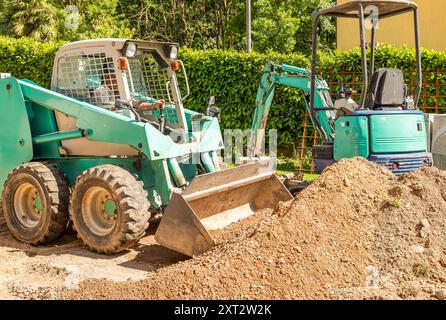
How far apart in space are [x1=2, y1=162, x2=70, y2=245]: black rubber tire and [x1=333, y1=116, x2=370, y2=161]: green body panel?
353cm

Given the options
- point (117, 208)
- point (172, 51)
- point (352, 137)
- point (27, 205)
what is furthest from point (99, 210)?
point (352, 137)

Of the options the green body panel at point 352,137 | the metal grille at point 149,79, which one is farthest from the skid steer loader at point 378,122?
the metal grille at point 149,79

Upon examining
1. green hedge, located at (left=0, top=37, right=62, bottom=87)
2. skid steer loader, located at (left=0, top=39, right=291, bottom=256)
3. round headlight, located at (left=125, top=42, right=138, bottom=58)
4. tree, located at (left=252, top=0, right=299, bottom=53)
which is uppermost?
tree, located at (left=252, top=0, right=299, bottom=53)

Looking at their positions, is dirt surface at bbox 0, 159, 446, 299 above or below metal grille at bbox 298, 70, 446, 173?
below

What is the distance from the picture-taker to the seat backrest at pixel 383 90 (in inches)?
321

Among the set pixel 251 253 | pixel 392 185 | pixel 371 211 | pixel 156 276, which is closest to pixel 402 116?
pixel 392 185

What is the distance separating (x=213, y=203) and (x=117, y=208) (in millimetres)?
1111

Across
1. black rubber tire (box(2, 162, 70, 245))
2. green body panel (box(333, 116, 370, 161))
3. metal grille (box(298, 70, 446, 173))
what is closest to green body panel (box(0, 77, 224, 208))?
black rubber tire (box(2, 162, 70, 245))

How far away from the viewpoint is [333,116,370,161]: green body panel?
25.9 ft

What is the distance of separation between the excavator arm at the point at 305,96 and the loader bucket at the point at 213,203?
152cm

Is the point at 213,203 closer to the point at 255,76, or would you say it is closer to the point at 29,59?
the point at 255,76

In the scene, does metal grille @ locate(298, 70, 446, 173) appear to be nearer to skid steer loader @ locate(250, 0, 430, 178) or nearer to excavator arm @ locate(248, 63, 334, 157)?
excavator arm @ locate(248, 63, 334, 157)

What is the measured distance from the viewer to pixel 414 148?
8.09 m

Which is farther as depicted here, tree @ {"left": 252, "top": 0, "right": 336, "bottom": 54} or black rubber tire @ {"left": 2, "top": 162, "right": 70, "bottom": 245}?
tree @ {"left": 252, "top": 0, "right": 336, "bottom": 54}
